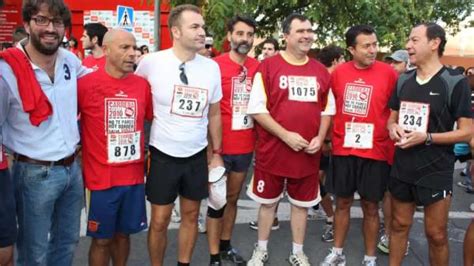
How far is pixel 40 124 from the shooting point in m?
2.78

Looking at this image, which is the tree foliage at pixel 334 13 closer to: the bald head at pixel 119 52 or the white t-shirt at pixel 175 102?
the white t-shirt at pixel 175 102

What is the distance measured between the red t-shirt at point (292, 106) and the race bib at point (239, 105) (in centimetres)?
20

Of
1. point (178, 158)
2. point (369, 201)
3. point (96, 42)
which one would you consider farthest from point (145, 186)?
point (96, 42)

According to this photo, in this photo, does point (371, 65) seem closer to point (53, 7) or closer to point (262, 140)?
point (262, 140)

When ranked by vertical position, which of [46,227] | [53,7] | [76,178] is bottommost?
[46,227]

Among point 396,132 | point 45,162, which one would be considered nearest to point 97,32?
point 45,162

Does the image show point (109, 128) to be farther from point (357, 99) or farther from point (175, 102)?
point (357, 99)

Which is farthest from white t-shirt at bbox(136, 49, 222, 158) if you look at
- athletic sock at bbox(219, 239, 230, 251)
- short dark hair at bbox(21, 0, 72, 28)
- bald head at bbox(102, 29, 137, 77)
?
athletic sock at bbox(219, 239, 230, 251)

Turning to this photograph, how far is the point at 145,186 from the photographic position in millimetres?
3598

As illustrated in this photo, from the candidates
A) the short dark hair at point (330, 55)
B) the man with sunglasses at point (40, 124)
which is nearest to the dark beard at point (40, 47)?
the man with sunglasses at point (40, 124)

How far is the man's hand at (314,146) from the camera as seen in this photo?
3.91 meters

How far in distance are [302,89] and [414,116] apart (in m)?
0.91

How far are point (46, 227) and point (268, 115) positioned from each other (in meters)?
1.91

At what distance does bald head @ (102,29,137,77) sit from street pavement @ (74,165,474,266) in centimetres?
181
